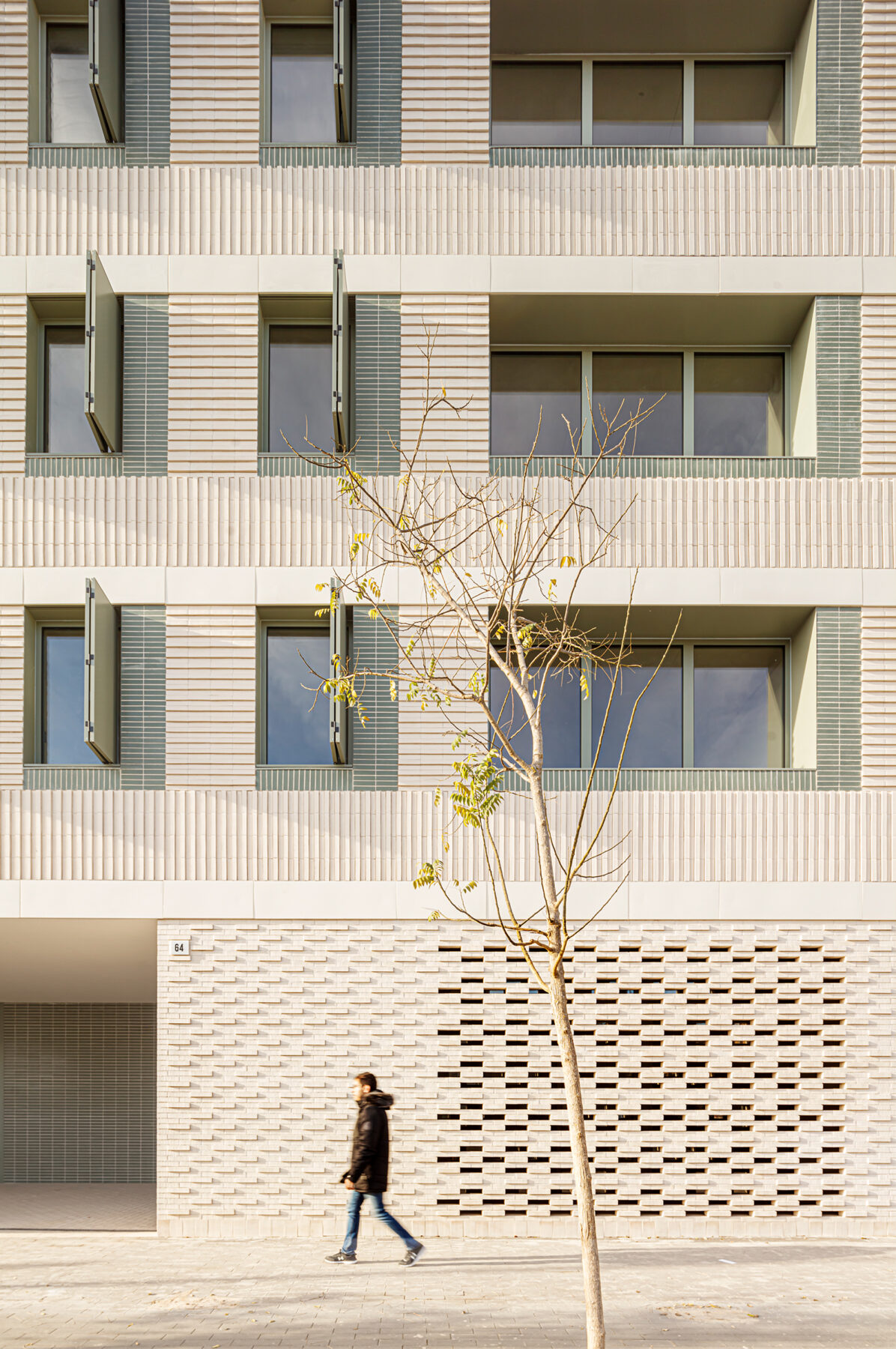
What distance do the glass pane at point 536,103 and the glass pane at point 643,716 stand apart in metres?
6.61

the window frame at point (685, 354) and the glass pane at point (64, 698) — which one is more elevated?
the window frame at point (685, 354)

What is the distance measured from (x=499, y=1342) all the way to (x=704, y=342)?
11029mm

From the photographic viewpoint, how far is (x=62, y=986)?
14.5m

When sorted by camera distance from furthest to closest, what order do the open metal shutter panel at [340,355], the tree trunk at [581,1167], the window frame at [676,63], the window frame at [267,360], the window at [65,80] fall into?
the window frame at [676,63], the window at [65,80], the window frame at [267,360], the open metal shutter panel at [340,355], the tree trunk at [581,1167]

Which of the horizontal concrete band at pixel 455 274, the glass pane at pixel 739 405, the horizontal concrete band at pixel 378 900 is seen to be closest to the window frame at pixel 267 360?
the horizontal concrete band at pixel 455 274

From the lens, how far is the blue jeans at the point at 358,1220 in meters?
9.84

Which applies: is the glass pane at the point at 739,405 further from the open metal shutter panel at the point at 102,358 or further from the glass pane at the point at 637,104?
the open metal shutter panel at the point at 102,358

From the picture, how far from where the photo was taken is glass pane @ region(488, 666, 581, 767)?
13117 millimetres

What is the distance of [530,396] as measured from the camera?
13922 mm

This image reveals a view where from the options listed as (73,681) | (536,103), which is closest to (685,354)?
(536,103)

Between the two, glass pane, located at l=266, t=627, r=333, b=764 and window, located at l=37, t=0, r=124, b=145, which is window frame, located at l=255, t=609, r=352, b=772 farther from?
window, located at l=37, t=0, r=124, b=145

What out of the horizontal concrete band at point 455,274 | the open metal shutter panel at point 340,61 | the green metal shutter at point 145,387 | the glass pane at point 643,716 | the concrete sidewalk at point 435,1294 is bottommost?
the concrete sidewalk at point 435,1294

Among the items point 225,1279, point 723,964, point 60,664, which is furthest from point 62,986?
point 723,964

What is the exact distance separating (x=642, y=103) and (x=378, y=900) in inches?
406
